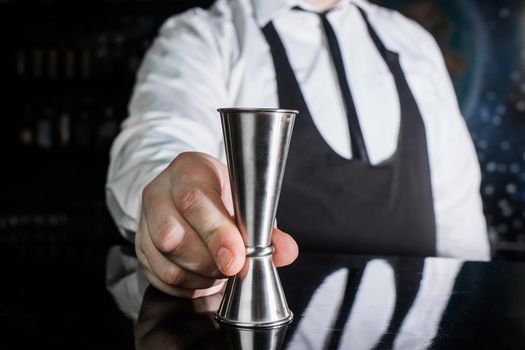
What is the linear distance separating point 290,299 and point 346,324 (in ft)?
0.34

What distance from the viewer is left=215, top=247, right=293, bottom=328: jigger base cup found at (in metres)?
0.52

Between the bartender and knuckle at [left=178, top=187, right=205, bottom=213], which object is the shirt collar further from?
knuckle at [left=178, top=187, right=205, bottom=213]

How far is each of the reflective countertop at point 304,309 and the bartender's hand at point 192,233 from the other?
0.09 feet

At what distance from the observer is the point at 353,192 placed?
1.43m

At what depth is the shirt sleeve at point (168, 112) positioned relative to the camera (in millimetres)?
945

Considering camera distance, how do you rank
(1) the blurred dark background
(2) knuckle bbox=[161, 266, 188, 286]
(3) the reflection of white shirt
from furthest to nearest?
(1) the blurred dark background
(3) the reflection of white shirt
(2) knuckle bbox=[161, 266, 188, 286]

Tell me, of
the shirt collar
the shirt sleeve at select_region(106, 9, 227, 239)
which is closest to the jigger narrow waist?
the shirt sleeve at select_region(106, 9, 227, 239)

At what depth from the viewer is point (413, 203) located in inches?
58.2

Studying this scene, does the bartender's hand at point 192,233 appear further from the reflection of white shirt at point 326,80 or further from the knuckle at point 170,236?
the reflection of white shirt at point 326,80

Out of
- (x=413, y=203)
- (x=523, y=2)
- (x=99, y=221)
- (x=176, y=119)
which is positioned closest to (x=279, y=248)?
(x=176, y=119)

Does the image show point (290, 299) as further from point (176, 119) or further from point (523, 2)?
point (523, 2)

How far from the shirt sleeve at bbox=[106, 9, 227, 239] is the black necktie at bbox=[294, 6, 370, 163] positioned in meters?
0.27

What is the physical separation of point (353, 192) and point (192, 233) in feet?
2.94

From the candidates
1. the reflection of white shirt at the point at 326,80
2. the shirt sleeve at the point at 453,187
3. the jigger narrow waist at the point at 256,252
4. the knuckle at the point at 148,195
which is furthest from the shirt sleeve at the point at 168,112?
the shirt sleeve at the point at 453,187
